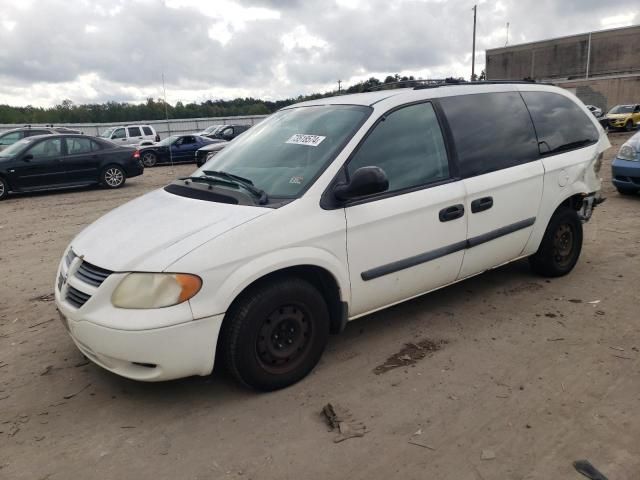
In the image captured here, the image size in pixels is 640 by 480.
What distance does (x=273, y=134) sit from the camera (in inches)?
156

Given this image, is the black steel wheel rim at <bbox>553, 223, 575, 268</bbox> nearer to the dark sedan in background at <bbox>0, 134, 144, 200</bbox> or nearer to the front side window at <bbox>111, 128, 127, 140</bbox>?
the dark sedan in background at <bbox>0, 134, 144, 200</bbox>

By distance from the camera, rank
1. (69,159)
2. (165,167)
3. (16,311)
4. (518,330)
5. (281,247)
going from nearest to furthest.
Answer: (281,247) → (518,330) → (16,311) → (69,159) → (165,167)

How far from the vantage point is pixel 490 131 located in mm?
4086

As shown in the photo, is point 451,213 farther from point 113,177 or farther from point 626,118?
point 626,118

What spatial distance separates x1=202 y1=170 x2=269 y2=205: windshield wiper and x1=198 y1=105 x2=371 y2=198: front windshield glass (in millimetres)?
39

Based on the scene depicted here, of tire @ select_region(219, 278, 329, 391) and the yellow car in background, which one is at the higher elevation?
the yellow car in background

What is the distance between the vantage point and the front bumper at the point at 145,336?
8.86 feet

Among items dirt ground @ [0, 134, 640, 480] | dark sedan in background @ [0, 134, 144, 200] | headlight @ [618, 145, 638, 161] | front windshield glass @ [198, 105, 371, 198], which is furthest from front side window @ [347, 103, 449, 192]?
dark sedan in background @ [0, 134, 144, 200]

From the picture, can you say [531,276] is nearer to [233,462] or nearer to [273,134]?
[273,134]

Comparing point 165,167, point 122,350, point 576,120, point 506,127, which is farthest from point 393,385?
point 165,167

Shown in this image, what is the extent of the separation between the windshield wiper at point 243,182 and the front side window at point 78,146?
10244 mm

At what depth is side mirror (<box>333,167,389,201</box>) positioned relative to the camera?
3.05m

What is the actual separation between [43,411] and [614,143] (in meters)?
23.8

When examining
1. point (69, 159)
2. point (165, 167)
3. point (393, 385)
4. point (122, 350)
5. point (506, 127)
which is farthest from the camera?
point (165, 167)
